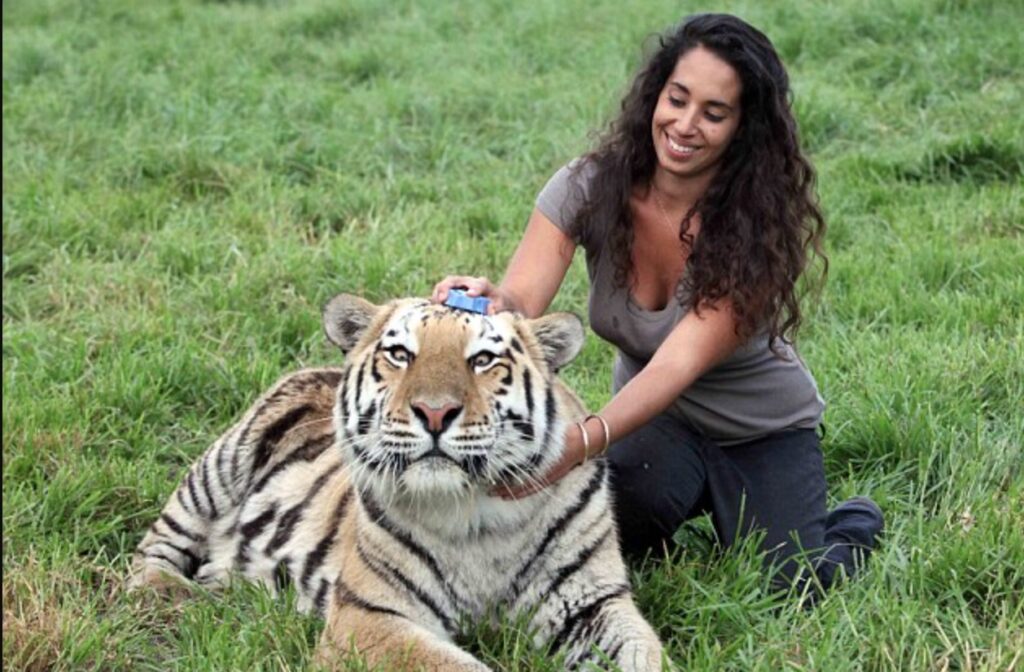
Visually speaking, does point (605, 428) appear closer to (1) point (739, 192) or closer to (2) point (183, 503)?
(1) point (739, 192)

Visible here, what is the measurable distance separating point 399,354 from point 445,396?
0.22m

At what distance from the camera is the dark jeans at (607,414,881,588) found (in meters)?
3.68

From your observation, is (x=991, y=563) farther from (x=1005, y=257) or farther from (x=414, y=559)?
(x=1005, y=257)

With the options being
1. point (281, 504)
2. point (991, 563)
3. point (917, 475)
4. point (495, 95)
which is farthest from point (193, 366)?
point (495, 95)

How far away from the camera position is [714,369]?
3803 mm

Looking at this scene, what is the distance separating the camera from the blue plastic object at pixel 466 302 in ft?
10.6

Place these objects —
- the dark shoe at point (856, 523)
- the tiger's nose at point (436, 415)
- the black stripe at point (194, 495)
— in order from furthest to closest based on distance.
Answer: the black stripe at point (194, 495)
the dark shoe at point (856, 523)
the tiger's nose at point (436, 415)

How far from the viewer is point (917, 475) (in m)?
3.99

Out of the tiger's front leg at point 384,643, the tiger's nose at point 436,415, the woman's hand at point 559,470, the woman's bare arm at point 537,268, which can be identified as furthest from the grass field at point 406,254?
the woman's bare arm at point 537,268

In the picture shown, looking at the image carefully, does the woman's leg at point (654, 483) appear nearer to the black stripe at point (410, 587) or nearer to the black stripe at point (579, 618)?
the black stripe at point (579, 618)

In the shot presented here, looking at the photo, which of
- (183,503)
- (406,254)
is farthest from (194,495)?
(406,254)

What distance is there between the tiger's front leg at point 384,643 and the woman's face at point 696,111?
132 cm

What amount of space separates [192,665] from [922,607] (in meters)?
1.57

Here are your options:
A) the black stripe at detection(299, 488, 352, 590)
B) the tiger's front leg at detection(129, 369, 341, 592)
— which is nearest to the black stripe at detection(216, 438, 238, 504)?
the tiger's front leg at detection(129, 369, 341, 592)
